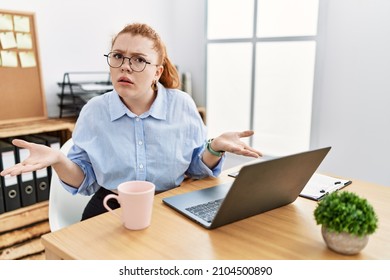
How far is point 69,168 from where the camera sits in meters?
1.10

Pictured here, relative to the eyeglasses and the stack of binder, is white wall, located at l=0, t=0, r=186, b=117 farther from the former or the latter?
the eyeglasses

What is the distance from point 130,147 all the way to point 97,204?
228 millimetres

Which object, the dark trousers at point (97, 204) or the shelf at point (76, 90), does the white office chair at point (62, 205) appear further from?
the shelf at point (76, 90)

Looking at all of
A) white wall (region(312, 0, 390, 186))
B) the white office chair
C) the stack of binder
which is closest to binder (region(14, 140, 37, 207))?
the stack of binder

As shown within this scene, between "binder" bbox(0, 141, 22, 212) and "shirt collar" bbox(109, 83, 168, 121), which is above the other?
"shirt collar" bbox(109, 83, 168, 121)

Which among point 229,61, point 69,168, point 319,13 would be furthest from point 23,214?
point 319,13

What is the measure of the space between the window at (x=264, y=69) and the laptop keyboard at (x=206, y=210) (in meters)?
1.64

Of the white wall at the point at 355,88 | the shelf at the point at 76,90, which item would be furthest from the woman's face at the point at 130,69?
the white wall at the point at 355,88

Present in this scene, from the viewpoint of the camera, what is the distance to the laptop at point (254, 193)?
74cm

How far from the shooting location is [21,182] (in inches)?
74.8

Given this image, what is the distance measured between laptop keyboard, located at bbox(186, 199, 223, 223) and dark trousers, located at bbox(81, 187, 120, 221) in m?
0.38

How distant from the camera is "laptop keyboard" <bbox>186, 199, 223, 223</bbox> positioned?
0.85m

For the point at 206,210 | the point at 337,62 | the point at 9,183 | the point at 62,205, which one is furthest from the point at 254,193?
the point at 337,62
